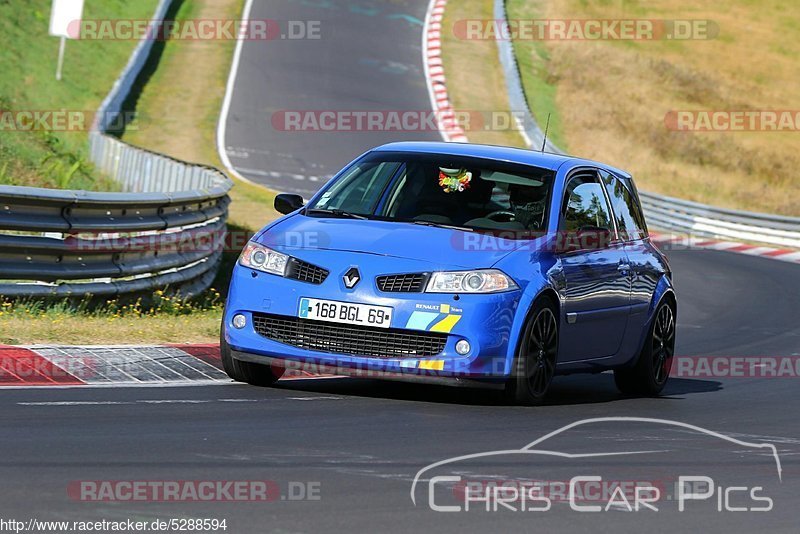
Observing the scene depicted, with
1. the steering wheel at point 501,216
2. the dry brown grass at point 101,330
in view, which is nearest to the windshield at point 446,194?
the steering wheel at point 501,216

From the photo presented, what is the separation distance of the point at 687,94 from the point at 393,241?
4384 centimetres

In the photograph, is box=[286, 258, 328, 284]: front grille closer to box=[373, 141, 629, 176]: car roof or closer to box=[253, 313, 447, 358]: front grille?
box=[253, 313, 447, 358]: front grille

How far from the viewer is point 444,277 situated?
28.9ft

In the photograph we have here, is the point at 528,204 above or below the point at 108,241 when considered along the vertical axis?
above

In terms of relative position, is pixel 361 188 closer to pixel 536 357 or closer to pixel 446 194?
pixel 446 194

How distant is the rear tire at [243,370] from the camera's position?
9.34 m

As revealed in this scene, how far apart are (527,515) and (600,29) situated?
171 feet

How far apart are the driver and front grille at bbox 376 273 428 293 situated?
44.6 inches

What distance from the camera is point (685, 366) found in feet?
44.6

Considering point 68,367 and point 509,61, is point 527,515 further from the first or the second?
point 509,61

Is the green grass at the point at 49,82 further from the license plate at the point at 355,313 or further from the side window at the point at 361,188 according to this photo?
the license plate at the point at 355,313

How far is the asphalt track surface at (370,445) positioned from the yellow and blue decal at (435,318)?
490 mm

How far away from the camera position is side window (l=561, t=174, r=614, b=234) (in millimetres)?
9969

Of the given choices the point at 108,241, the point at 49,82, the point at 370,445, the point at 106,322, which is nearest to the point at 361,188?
the point at 106,322
